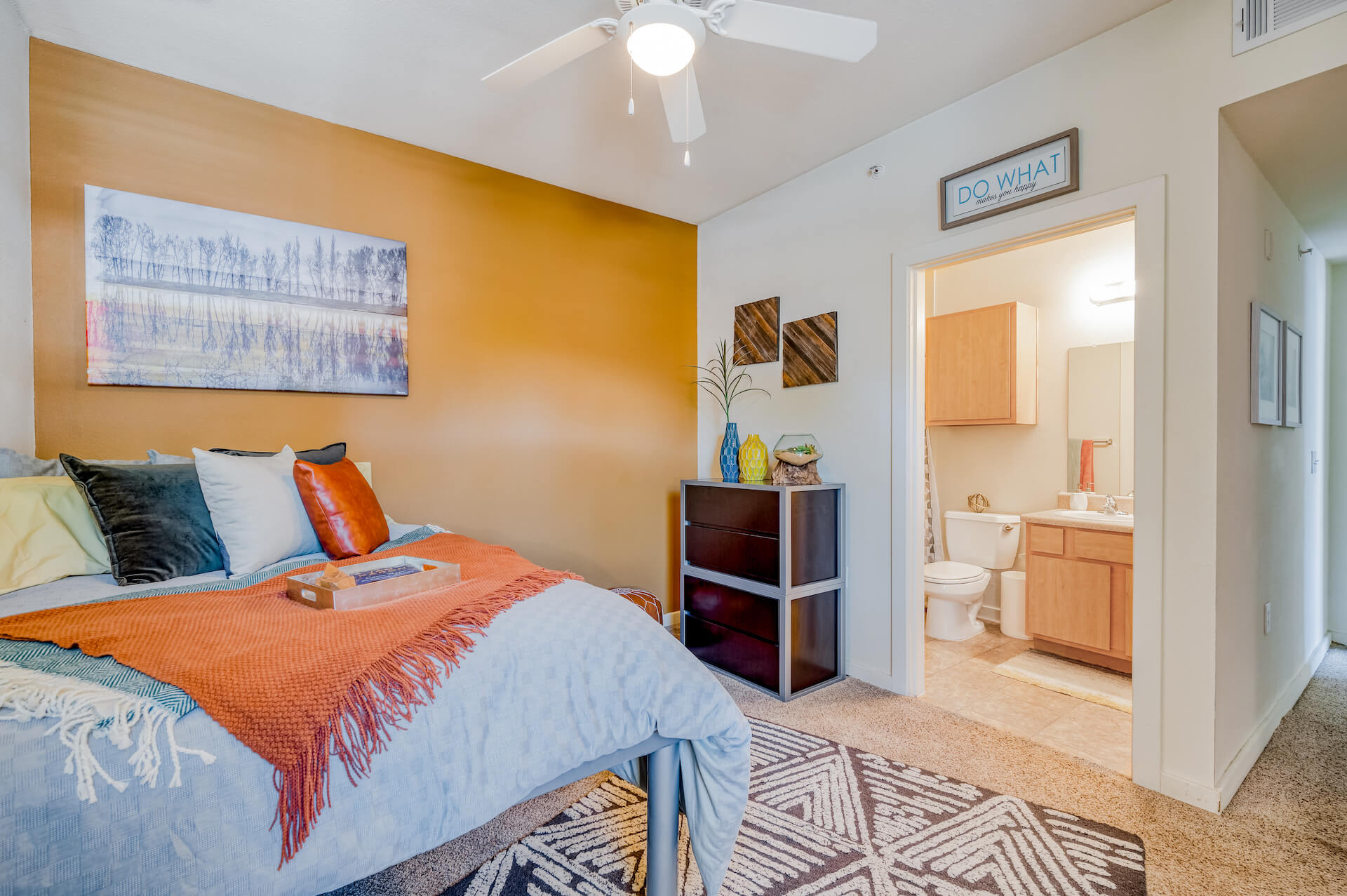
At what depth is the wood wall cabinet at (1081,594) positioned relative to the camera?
3.02 m

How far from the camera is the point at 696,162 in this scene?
10.2ft

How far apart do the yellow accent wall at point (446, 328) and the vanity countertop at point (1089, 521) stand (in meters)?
2.01

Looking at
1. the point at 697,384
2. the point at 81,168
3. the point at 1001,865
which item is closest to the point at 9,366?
the point at 81,168

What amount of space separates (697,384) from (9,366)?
3.10 meters

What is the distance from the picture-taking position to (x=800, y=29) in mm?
1633

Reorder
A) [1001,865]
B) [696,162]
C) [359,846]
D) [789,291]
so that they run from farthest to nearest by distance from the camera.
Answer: [789,291] → [696,162] → [1001,865] → [359,846]

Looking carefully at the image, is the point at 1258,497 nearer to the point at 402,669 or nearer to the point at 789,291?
the point at 789,291

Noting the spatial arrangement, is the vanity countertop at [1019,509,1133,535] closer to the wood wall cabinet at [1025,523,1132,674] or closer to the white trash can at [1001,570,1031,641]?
the wood wall cabinet at [1025,523,1132,674]

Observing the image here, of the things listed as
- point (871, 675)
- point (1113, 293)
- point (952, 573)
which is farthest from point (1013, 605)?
point (1113, 293)

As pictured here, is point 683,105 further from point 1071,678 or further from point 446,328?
point 1071,678

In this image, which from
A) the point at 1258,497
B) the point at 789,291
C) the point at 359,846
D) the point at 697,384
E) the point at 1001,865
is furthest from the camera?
the point at 697,384

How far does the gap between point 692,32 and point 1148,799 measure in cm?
266

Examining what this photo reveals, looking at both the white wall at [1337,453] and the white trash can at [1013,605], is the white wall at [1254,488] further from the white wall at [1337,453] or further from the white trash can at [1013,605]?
the white trash can at [1013,605]

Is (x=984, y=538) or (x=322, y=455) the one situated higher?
(x=322, y=455)
